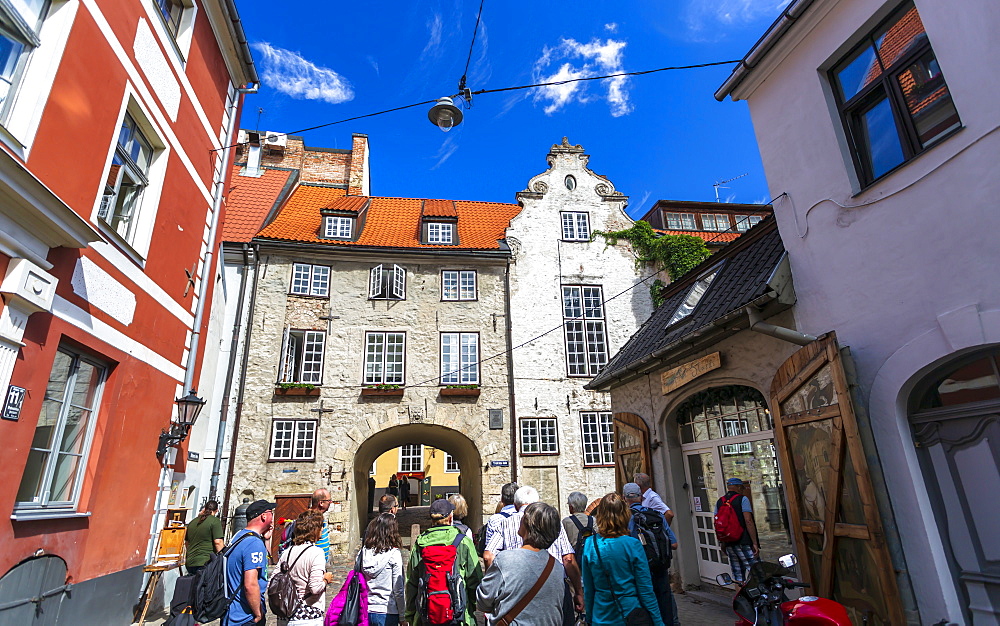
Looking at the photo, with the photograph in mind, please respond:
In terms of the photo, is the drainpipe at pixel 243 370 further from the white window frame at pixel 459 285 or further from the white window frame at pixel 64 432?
the white window frame at pixel 64 432

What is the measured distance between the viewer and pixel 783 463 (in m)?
6.19

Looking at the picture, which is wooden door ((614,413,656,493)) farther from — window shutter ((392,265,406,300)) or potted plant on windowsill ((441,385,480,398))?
window shutter ((392,265,406,300))

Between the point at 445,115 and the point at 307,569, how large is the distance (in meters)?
6.80

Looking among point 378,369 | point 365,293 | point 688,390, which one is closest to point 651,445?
point 688,390

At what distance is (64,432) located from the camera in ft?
18.8

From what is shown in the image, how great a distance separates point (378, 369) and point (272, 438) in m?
3.65

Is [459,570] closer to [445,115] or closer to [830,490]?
[830,490]

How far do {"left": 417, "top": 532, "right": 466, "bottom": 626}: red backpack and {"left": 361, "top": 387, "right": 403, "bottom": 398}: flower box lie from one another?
12.2 m

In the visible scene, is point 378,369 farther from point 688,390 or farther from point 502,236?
point 688,390

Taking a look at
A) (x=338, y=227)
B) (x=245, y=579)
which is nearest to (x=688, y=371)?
(x=245, y=579)

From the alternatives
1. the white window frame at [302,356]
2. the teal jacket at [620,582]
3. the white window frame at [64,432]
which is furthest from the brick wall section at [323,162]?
the teal jacket at [620,582]

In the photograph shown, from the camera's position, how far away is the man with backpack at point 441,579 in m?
4.53

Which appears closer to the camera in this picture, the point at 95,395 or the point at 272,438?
the point at 95,395

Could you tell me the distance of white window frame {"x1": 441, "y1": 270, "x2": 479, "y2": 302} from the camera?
18.2 meters
